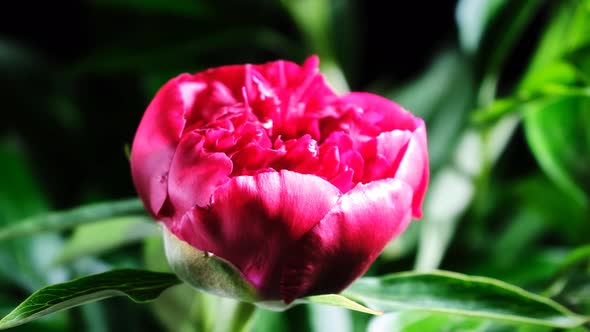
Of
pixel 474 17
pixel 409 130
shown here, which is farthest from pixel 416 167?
pixel 474 17

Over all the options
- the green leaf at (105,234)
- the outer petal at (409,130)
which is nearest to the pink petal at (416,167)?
the outer petal at (409,130)

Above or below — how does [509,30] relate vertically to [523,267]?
above

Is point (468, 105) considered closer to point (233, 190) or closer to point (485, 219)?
point (485, 219)

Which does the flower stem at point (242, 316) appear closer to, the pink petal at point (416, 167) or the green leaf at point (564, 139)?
the pink petal at point (416, 167)

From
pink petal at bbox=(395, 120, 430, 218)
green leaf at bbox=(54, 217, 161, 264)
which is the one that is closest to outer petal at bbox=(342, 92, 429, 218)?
pink petal at bbox=(395, 120, 430, 218)

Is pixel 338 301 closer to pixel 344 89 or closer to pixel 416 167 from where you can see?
pixel 416 167

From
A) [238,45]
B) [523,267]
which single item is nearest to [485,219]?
[523,267]
